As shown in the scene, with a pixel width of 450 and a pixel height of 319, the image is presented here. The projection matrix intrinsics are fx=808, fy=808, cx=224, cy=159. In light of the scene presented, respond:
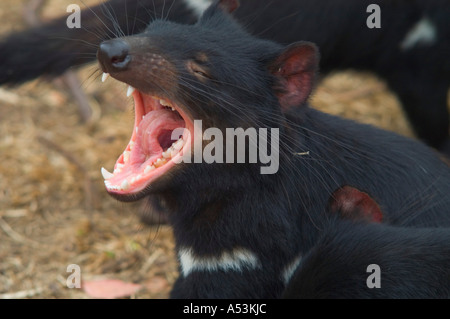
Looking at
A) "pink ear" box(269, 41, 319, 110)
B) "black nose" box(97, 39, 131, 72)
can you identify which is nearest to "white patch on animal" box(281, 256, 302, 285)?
"pink ear" box(269, 41, 319, 110)

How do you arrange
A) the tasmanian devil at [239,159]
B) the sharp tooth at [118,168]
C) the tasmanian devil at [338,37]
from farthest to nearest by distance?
the tasmanian devil at [338,37]
the sharp tooth at [118,168]
the tasmanian devil at [239,159]

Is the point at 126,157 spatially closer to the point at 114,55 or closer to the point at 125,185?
the point at 125,185

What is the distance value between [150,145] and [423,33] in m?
1.96

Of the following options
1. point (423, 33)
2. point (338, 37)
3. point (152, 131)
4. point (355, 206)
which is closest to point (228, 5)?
point (152, 131)

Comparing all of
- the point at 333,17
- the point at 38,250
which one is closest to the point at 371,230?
the point at 333,17

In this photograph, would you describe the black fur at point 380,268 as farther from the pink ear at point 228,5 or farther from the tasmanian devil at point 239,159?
the pink ear at point 228,5

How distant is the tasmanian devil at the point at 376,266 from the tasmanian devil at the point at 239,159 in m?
0.32

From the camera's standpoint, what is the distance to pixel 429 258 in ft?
7.88

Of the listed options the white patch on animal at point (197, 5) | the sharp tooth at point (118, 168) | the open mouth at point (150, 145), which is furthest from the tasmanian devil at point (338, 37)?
the sharp tooth at point (118, 168)

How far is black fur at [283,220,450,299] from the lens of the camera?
2357 mm

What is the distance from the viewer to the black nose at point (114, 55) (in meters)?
2.41

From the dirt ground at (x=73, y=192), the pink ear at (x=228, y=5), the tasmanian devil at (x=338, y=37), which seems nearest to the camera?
the pink ear at (x=228, y=5)

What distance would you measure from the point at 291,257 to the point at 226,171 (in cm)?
39
